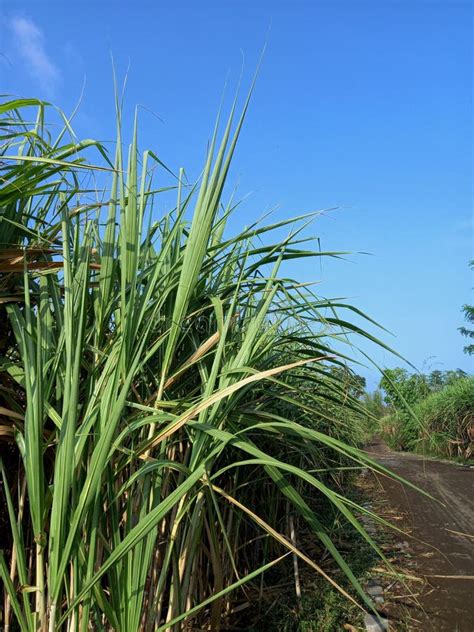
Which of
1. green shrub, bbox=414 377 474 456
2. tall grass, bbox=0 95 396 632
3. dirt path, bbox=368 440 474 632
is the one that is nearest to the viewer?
tall grass, bbox=0 95 396 632

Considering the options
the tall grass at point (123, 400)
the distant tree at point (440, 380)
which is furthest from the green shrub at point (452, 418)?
the tall grass at point (123, 400)

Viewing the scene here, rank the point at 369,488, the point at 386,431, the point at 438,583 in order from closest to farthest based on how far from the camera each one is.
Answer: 1. the point at 438,583
2. the point at 369,488
3. the point at 386,431

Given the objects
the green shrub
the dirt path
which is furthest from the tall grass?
the green shrub

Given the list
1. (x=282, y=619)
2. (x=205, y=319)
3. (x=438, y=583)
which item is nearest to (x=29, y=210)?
(x=205, y=319)

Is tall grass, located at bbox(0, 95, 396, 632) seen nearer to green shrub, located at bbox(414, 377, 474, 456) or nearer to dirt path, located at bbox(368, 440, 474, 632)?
dirt path, located at bbox(368, 440, 474, 632)

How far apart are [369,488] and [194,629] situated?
14.2 feet

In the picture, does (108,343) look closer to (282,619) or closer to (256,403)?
(256,403)

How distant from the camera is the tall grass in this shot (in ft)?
4.51

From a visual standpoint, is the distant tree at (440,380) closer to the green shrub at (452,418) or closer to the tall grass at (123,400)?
the green shrub at (452,418)

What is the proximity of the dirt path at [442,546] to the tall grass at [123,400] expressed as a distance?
27.2 inches

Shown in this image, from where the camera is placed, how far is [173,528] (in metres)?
1.57

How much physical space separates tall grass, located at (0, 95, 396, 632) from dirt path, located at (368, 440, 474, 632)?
0.69m

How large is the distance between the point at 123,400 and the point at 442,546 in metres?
3.29

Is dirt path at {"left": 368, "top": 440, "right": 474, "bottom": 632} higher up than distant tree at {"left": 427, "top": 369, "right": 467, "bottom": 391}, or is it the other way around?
distant tree at {"left": 427, "top": 369, "right": 467, "bottom": 391}
